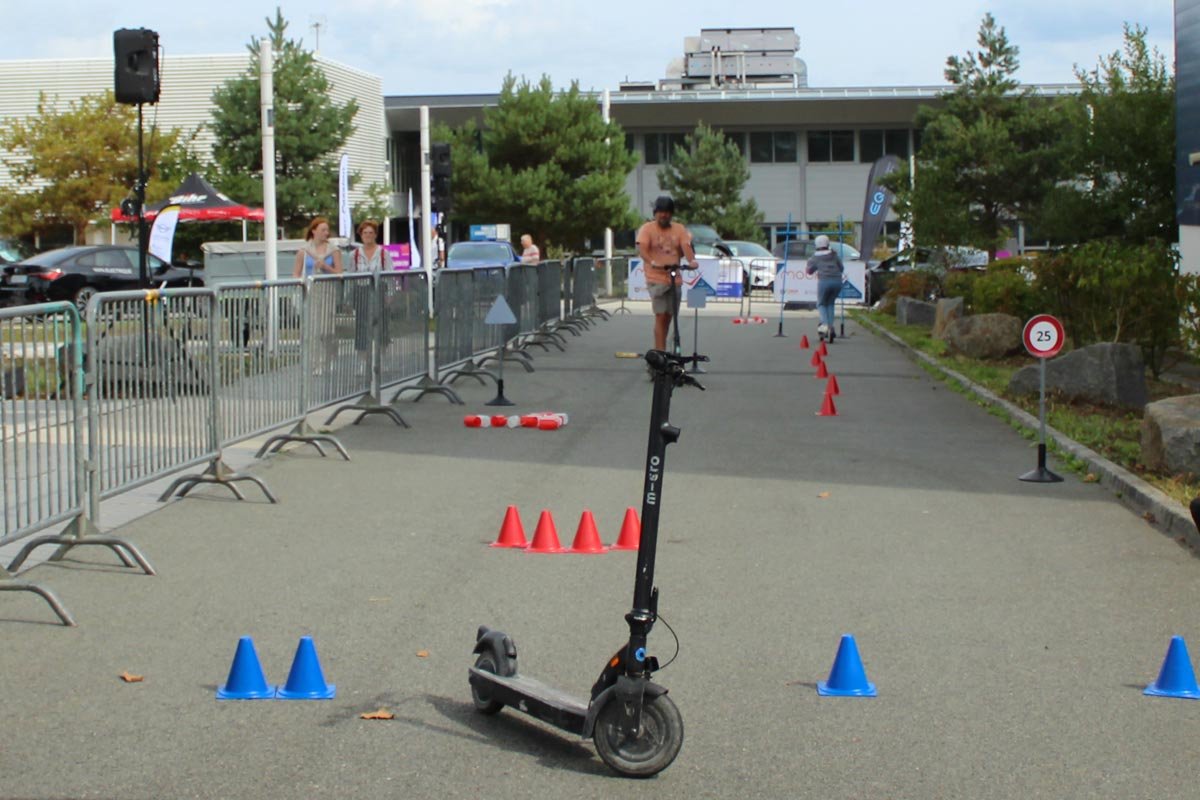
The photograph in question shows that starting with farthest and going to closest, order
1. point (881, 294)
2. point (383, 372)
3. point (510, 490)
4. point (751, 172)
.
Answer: point (751, 172) → point (881, 294) → point (383, 372) → point (510, 490)

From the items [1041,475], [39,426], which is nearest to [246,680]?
[39,426]

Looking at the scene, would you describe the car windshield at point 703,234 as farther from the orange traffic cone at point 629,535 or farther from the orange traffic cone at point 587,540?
the orange traffic cone at point 587,540

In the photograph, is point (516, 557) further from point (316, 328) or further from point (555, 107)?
point (555, 107)

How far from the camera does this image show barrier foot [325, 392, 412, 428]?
14.4 metres

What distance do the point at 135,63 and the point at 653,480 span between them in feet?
42.8

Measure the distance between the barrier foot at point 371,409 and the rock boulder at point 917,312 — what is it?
16.8m

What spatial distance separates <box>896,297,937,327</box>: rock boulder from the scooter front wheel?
83.4 ft

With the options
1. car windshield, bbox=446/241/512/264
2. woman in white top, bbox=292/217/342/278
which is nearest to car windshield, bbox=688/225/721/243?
car windshield, bbox=446/241/512/264

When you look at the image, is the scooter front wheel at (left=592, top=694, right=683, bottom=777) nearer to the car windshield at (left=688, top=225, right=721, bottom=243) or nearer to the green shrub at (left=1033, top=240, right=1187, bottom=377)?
the green shrub at (left=1033, top=240, right=1187, bottom=377)

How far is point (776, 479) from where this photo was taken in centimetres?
1154

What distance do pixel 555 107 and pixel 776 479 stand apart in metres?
40.2

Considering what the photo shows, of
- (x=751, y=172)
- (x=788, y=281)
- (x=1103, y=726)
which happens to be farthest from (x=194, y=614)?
(x=751, y=172)

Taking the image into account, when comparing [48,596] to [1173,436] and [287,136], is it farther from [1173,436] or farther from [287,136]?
[287,136]

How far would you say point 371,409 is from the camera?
1456 centimetres
